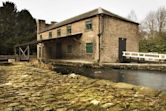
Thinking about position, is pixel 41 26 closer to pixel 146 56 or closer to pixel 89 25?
pixel 89 25

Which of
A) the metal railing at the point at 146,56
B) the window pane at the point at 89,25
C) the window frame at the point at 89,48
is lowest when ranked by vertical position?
the metal railing at the point at 146,56

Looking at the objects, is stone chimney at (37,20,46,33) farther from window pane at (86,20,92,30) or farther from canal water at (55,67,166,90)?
canal water at (55,67,166,90)

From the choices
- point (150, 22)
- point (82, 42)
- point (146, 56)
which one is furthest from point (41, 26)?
point (150, 22)

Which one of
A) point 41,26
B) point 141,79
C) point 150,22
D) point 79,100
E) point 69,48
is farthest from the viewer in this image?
point 150,22

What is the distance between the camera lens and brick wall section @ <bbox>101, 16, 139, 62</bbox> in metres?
20.4

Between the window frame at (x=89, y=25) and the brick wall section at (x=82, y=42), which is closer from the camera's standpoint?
the brick wall section at (x=82, y=42)

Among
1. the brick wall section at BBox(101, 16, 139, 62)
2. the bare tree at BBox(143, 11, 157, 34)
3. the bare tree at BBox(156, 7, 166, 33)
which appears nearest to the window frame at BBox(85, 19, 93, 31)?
the brick wall section at BBox(101, 16, 139, 62)

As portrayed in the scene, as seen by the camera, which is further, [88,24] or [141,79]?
[88,24]

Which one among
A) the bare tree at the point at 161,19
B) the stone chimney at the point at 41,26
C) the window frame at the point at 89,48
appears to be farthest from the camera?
the bare tree at the point at 161,19

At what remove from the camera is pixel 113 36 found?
21.2 metres

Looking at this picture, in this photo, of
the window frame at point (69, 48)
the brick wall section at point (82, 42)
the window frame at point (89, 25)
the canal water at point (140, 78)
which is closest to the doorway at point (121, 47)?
the brick wall section at point (82, 42)

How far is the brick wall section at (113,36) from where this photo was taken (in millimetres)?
20406

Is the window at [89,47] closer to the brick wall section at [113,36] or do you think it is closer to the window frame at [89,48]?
the window frame at [89,48]

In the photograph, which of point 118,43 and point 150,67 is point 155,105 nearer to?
point 150,67
